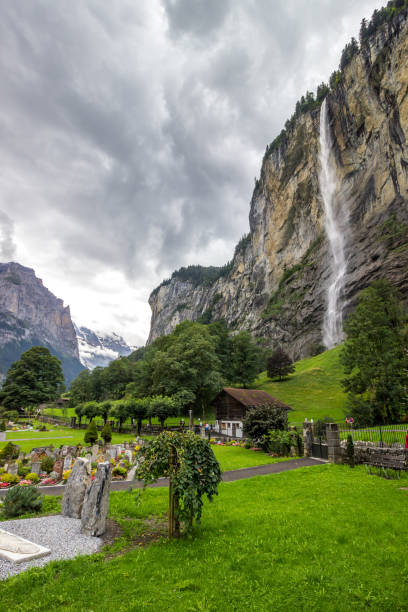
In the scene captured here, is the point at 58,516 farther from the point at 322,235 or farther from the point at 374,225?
the point at 322,235

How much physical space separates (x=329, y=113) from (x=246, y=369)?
254 feet

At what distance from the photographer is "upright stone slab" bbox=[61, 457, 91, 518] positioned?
952 centimetres

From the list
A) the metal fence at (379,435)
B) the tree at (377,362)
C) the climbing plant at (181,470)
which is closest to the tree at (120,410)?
the tree at (377,362)

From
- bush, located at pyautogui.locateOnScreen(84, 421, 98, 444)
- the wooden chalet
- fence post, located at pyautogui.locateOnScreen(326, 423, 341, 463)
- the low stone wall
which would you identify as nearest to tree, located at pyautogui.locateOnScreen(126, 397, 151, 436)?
the wooden chalet

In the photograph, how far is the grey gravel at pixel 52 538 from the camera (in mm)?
6165

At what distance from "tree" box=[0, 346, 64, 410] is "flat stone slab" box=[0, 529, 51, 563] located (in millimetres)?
66339

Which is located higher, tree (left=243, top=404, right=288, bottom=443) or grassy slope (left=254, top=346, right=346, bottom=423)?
grassy slope (left=254, top=346, right=346, bottom=423)

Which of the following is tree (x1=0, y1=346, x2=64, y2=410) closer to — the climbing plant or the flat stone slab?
the flat stone slab

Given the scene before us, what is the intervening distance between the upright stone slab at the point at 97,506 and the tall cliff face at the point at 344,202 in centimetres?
6584

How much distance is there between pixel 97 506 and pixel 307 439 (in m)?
17.8

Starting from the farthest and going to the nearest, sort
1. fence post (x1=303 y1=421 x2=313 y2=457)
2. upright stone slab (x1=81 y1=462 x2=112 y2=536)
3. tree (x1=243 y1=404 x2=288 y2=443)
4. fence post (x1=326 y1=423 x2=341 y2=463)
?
tree (x1=243 y1=404 x2=288 y2=443), fence post (x1=303 y1=421 x2=313 y2=457), fence post (x1=326 y1=423 x2=341 y2=463), upright stone slab (x1=81 y1=462 x2=112 y2=536)

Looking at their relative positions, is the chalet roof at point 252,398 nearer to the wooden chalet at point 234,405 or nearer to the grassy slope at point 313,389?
the wooden chalet at point 234,405

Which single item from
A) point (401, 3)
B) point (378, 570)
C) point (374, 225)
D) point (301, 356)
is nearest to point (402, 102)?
point (374, 225)

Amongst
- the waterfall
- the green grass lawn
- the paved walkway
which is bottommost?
the paved walkway
